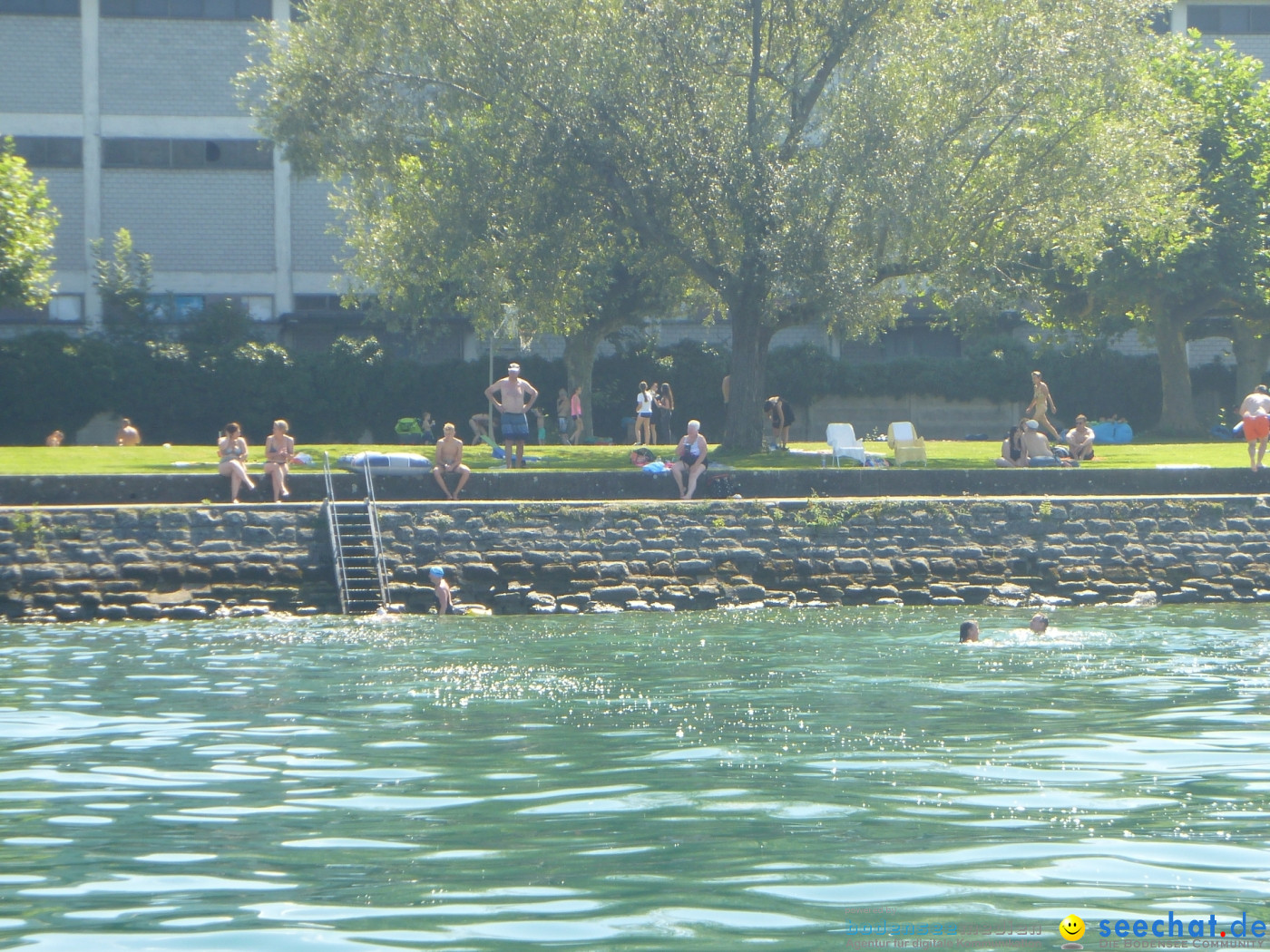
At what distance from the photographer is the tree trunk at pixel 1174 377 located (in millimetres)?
36156

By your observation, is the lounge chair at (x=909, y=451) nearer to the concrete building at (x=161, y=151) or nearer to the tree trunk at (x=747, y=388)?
the tree trunk at (x=747, y=388)

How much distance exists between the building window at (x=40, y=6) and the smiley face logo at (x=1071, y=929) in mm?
44143

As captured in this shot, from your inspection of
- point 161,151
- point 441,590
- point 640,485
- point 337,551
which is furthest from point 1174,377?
point 161,151

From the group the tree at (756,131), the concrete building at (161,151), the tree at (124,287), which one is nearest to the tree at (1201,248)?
the tree at (756,131)

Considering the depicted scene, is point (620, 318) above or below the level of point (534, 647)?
above

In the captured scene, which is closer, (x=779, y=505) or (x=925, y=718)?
(x=925, y=718)

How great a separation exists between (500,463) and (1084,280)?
54.0 feet

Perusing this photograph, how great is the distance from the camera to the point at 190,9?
4406 centimetres

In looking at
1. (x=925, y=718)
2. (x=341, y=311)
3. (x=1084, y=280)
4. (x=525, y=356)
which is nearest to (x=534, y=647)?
(x=925, y=718)

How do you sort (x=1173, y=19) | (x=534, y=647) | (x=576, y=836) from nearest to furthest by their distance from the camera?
(x=576, y=836)
(x=534, y=647)
(x=1173, y=19)

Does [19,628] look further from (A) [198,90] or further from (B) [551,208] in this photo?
(A) [198,90]

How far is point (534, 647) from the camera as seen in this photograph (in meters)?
14.9

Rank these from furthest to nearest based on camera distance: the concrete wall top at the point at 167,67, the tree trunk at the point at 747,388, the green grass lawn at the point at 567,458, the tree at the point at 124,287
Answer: the concrete wall top at the point at 167,67 → the tree at the point at 124,287 → the tree trunk at the point at 747,388 → the green grass lawn at the point at 567,458

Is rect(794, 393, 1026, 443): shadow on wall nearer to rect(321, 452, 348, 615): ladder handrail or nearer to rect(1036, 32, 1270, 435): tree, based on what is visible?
rect(1036, 32, 1270, 435): tree
